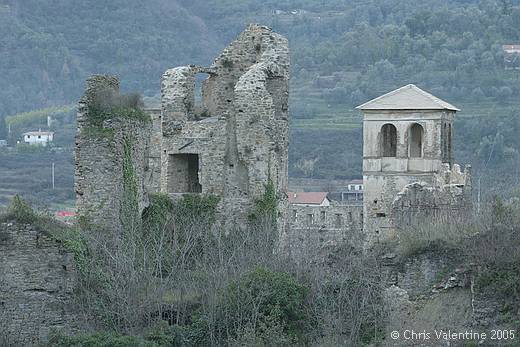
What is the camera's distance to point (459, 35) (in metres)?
130

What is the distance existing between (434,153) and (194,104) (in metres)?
22.5

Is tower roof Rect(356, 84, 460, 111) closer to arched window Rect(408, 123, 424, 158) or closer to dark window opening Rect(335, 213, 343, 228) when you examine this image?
arched window Rect(408, 123, 424, 158)

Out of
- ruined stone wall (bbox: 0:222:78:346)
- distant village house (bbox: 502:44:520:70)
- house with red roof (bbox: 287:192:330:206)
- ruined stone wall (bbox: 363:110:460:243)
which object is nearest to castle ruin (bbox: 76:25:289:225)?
ruined stone wall (bbox: 0:222:78:346)

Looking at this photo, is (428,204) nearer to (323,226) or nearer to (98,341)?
(323,226)

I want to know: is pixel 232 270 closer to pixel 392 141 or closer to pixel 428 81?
pixel 392 141

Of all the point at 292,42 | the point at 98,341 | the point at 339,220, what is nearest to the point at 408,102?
the point at 339,220


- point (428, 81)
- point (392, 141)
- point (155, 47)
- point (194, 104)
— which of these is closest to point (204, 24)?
point (155, 47)

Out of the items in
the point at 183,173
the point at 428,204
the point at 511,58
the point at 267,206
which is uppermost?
the point at 511,58

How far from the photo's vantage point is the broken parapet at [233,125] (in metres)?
39.5

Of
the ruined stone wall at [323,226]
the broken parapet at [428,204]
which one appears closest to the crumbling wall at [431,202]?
the broken parapet at [428,204]

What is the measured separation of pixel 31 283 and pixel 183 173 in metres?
8.10

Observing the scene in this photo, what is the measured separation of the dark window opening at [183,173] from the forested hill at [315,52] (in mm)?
50486

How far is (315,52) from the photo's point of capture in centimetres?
12756

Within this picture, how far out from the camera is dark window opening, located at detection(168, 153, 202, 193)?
135ft
